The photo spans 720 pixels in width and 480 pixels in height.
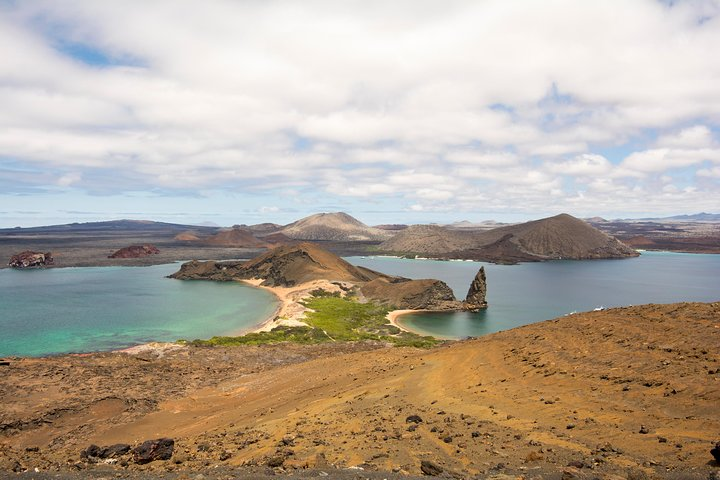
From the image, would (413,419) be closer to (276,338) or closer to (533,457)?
(533,457)

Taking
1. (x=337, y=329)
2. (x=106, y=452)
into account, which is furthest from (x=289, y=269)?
(x=106, y=452)

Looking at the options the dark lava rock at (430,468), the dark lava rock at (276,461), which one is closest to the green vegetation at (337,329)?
the dark lava rock at (276,461)

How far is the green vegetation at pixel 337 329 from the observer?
1905 inches

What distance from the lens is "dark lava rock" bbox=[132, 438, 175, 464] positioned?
12938mm

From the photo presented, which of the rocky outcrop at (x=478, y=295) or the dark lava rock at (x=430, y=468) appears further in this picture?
the rocky outcrop at (x=478, y=295)

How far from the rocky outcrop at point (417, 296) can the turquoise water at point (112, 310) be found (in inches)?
868

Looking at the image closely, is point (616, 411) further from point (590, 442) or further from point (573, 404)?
point (590, 442)

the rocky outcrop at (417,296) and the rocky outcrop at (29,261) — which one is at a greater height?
the rocky outcrop at (29,261)

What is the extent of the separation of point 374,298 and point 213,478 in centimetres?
7546

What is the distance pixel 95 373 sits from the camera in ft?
92.3

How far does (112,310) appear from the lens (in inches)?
2894

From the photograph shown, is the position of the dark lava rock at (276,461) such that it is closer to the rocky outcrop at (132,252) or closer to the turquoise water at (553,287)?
the turquoise water at (553,287)

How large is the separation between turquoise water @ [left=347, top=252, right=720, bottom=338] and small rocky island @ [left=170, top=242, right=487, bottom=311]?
4.29m

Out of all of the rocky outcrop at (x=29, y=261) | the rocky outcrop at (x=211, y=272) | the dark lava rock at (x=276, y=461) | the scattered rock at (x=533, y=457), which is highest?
the scattered rock at (x=533, y=457)
